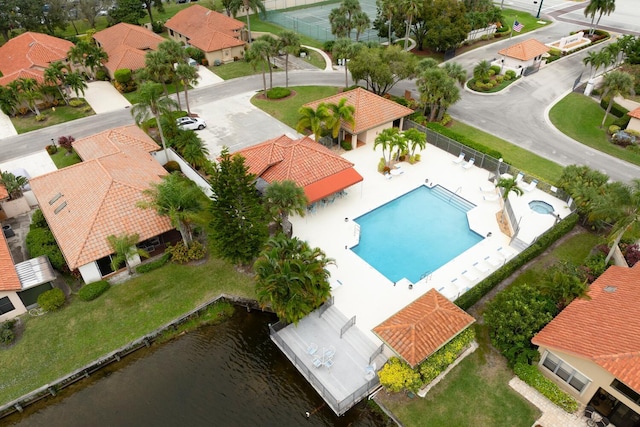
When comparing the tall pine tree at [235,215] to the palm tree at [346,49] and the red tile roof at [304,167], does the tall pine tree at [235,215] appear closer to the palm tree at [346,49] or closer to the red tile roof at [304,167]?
the red tile roof at [304,167]

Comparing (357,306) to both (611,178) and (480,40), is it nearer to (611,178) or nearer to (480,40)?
(611,178)

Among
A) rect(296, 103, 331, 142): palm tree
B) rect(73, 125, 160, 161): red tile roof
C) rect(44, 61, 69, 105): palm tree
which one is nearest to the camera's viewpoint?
rect(73, 125, 160, 161): red tile roof

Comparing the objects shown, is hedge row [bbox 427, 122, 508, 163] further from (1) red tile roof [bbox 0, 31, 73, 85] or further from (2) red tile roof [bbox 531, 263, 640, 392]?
(1) red tile roof [bbox 0, 31, 73, 85]

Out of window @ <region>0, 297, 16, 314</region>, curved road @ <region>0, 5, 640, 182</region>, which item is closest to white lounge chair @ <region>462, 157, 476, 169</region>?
curved road @ <region>0, 5, 640, 182</region>

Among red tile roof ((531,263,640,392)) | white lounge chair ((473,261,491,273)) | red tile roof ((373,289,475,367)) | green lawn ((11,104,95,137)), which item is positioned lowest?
white lounge chair ((473,261,491,273))

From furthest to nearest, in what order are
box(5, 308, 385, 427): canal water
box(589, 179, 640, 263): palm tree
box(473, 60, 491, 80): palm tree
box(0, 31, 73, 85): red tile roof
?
box(473, 60, 491, 80): palm tree
box(0, 31, 73, 85): red tile roof
box(589, 179, 640, 263): palm tree
box(5, 308, 385, 427): canal water

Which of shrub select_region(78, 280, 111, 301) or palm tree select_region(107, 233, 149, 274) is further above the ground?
palm tree select_region(107, 233, 149, 274)

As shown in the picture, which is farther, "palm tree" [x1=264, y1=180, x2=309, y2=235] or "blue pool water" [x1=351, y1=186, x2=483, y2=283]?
"blue pool water" [x1=351, y1=186, x2=483, y2=283]

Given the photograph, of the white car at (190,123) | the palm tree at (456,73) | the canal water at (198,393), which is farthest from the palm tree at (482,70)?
the canal water at (198,393)
